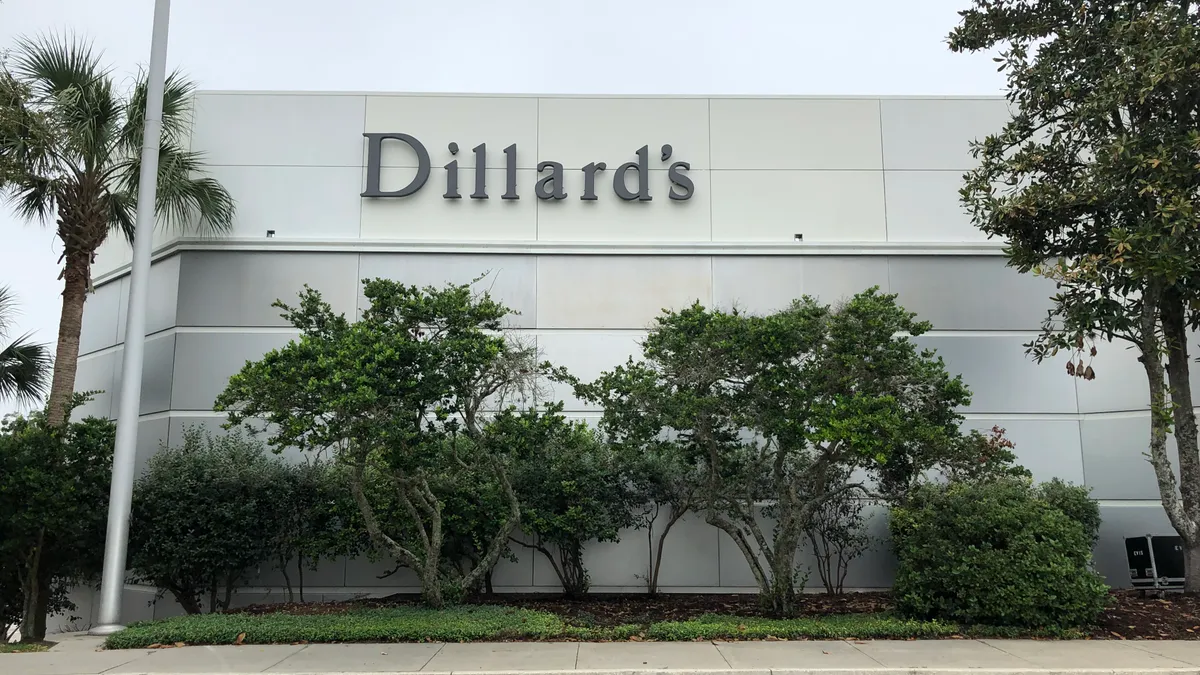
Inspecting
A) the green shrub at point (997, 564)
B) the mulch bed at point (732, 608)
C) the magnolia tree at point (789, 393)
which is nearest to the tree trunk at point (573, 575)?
the mulch bed at point (732, 608)

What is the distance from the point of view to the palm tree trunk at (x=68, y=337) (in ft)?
42.6

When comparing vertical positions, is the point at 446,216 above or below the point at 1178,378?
above

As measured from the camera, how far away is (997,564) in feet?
32.2

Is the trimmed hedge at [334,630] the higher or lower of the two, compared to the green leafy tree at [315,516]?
lower

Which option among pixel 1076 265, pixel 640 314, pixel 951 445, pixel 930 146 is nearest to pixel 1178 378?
pixel 1076 265

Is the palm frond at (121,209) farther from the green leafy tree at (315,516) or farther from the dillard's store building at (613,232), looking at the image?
the green leafy tree at (315,516)

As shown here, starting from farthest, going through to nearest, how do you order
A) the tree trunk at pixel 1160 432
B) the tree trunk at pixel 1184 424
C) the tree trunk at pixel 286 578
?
the tree trunk at pixel 286 578
the tree trunk at pixel 1184 424
the tree trunk at pixel 1160 432

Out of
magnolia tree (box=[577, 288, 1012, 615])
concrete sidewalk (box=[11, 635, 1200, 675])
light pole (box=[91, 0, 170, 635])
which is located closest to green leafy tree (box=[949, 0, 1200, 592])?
magnolia tree (box=[577, 288, 1012, 615])

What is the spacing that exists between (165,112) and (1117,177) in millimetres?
14658

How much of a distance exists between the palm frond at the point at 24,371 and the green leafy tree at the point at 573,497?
9813 mm

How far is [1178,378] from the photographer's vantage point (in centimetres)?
1209

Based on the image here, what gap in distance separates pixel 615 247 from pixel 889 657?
902 centimetres

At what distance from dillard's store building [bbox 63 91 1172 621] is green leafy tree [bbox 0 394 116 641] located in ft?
7.31

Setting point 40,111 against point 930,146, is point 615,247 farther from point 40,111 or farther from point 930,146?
point 40,111
